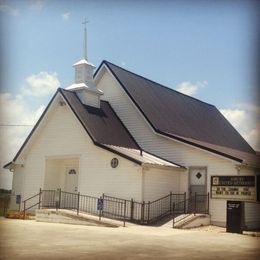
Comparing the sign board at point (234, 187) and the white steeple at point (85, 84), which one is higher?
the white steeple at point (85, 84)

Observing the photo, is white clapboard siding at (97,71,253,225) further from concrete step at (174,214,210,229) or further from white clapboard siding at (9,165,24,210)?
white clapboard siding at (9,165,24,210)

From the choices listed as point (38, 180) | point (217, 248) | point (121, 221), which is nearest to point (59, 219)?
point (121, 221)

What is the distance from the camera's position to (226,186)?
22375 millimetres

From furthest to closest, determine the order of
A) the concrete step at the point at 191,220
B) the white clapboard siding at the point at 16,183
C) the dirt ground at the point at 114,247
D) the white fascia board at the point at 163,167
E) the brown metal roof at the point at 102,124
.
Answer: the white clapboard siding at the point at 16,183
the brown metal roof at the point at 102,124
the white fascia board at the point at 163,167
the concrete step at the point at 191,220
the dirt ground at the point at 114,247

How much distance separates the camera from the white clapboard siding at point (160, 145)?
2461 centimetres

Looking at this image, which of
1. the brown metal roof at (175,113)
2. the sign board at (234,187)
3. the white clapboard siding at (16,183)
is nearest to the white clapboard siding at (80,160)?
the white clapboard siding at (16,183)

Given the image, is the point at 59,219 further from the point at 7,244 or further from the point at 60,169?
the point at 7,244

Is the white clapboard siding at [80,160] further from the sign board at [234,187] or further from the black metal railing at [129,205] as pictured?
the sign board at [234,187]

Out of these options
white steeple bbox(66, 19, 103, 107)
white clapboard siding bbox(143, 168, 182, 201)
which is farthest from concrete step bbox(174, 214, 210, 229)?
white steeple bbox(66, 19, 103, 107)

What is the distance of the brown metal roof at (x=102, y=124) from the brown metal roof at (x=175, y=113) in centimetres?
187

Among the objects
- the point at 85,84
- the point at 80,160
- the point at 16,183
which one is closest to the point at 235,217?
the point at 80,160

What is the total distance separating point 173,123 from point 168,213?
27.6 ft

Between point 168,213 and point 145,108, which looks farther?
point 145,108

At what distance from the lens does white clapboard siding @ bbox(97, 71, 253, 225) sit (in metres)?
24.6
